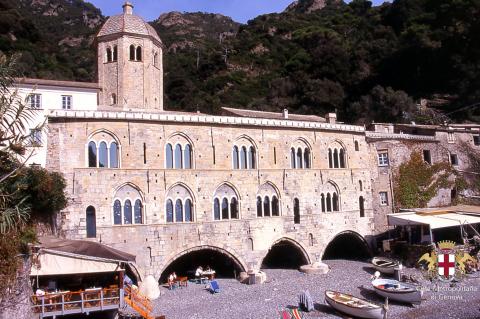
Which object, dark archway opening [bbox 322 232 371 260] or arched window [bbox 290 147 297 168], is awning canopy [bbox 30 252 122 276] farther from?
dark archway opening [bbox 322 232 371 260]

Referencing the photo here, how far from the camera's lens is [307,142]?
1200 inches

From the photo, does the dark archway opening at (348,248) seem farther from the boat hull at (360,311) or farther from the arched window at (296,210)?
the boat hull at (360,311)

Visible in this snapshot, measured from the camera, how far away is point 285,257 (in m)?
33.7

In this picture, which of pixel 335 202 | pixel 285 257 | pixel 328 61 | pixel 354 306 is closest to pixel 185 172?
pixel 335 202

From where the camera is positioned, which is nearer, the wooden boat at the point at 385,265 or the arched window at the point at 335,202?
the wooden boat at the point at 385,265

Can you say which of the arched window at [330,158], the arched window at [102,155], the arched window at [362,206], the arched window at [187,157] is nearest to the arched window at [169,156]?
the arched window at [187,157]

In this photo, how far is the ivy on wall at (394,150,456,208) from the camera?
33.6 m

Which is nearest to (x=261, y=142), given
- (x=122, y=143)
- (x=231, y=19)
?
(x=122, y=143)

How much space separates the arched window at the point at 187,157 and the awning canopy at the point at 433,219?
568 inches

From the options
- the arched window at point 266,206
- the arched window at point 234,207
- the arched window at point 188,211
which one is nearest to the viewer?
the arched window at point 188,211

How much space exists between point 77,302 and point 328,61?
185ft

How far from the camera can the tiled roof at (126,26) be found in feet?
101

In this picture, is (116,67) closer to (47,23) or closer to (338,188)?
(338,188)

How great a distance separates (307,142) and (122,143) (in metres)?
12.5
